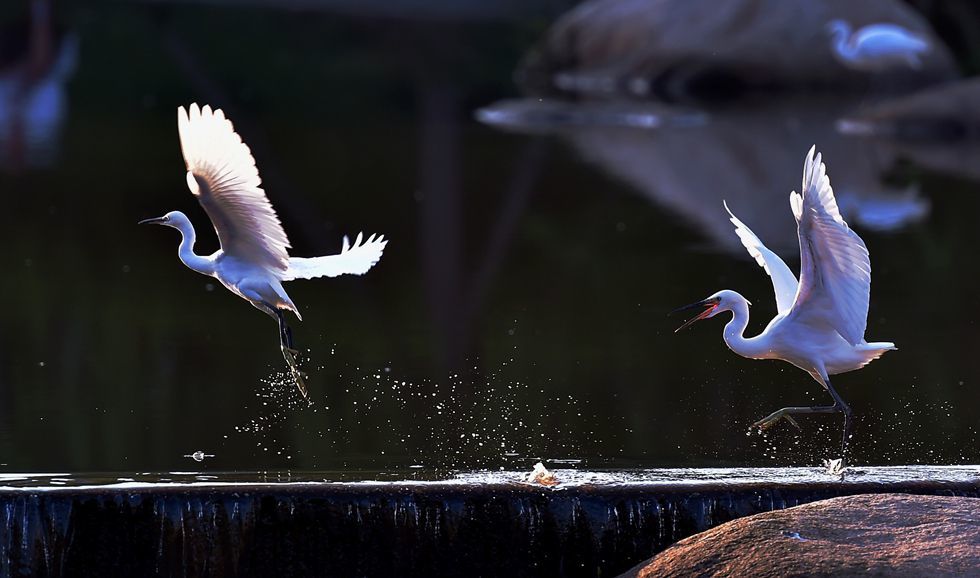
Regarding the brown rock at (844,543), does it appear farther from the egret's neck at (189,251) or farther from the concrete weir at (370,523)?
the egret's neck at (189,251)

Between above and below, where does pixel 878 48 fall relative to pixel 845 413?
above

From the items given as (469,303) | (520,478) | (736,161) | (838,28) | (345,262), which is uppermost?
(838,28)

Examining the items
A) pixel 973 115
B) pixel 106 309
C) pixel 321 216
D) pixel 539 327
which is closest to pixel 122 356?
pixel 106 309

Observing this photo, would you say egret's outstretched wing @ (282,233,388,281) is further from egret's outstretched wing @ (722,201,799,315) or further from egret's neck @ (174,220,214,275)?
egret's outstretched wing @ (722,201,799,315)

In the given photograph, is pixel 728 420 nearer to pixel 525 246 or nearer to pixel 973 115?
pixel 525 246

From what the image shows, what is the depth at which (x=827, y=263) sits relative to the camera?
6.41 meters

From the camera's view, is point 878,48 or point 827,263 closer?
point 827,263

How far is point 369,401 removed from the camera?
814 cm

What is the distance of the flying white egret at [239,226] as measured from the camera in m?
6.30

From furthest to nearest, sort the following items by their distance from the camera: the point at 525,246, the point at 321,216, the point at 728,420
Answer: the point at 321,216 < the point at 525,246 < the point at 728,420

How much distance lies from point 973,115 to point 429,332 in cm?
1309

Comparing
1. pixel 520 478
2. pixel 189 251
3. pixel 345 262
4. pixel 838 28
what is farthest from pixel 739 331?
pixel 838 28

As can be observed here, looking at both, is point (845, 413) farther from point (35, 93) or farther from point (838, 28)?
point (35, 93)

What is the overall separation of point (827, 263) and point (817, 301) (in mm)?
261
